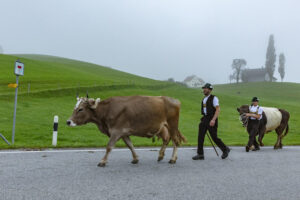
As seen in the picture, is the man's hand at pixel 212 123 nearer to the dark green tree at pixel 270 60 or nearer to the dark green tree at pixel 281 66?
the dark green tree at pixel 270 60

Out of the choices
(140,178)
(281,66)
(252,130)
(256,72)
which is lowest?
(140,178)

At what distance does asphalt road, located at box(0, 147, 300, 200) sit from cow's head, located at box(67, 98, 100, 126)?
1.00 meters

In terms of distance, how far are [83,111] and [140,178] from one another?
2.45 meters

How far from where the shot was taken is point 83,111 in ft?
23.0

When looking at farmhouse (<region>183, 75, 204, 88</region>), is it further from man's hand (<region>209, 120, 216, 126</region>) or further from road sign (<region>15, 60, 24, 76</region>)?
man's hand (<region>209, 120, 216, 126</region>)

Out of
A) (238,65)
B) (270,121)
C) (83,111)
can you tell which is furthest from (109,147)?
(238,65)

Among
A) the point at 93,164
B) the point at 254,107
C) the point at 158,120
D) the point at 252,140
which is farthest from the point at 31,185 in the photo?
the point at 254,107

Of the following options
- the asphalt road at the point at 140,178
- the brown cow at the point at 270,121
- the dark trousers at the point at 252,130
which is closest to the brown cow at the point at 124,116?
the asphalt road at the point at 140,178

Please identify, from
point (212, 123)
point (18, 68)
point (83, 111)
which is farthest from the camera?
point (18, 68)

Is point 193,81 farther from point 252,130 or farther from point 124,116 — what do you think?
point 124,116

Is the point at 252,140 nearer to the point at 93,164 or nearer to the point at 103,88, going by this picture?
the point at 93,164

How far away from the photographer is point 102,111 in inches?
277

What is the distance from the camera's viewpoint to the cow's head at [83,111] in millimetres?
6926

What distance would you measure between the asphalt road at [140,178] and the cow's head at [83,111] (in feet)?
3.28
